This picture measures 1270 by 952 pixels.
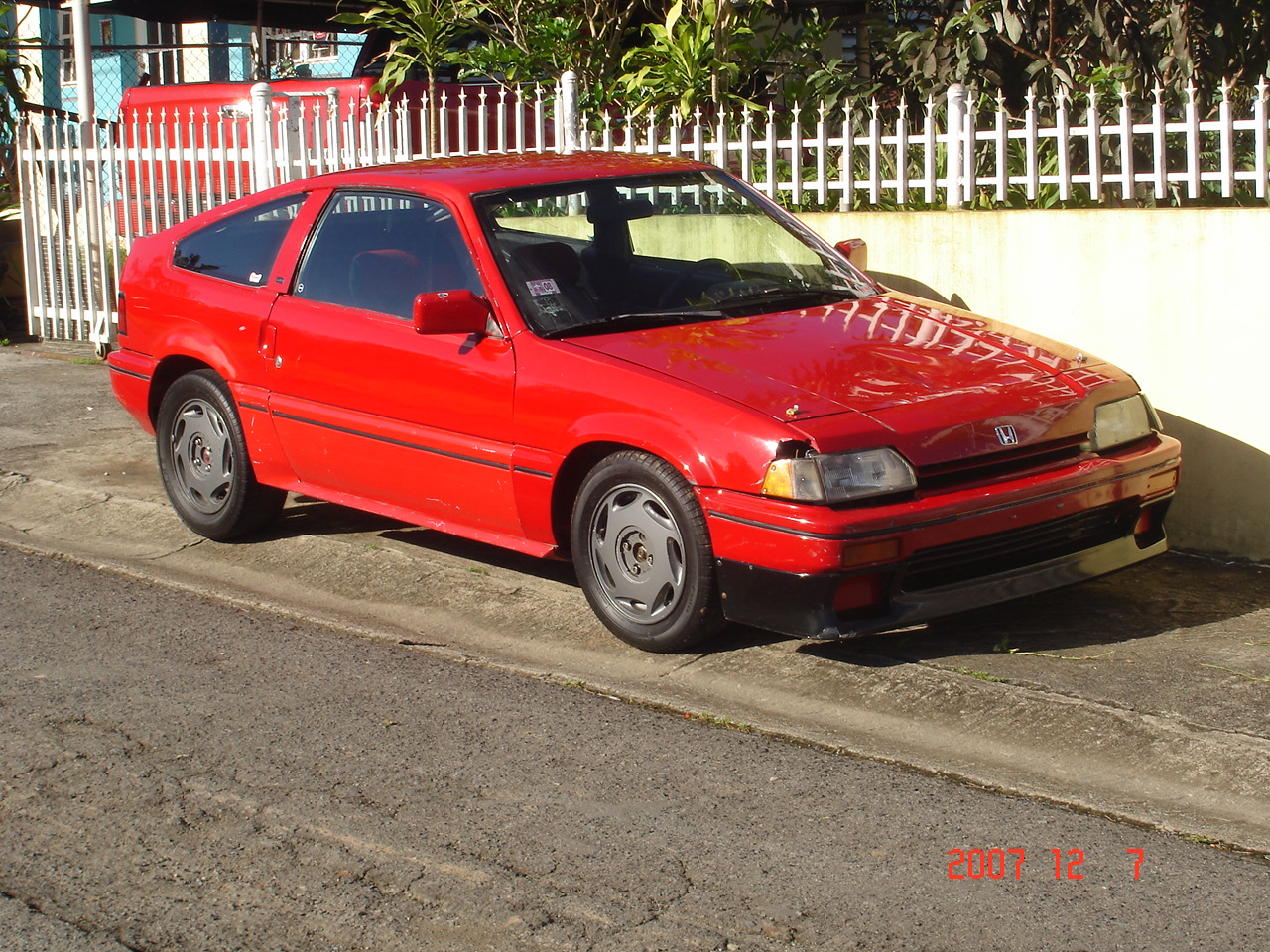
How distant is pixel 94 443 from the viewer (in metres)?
8.66

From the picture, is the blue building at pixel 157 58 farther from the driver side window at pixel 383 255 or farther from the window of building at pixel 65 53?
the driver side window at pixel 383 255

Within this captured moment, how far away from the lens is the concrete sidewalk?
421 cm

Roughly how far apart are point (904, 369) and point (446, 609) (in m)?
1.98

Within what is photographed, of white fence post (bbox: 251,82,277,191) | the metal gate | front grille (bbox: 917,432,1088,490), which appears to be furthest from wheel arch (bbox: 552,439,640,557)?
white fence post (bbox: 251,82,277,191)

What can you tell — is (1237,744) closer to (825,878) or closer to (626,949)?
(825,878)

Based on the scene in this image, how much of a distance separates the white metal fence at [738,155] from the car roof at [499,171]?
1616mm

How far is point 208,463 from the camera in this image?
22.3 feet

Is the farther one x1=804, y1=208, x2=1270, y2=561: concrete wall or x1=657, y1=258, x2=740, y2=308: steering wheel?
x1=804, y1=208, x2=1270, y2=561: concrete wall

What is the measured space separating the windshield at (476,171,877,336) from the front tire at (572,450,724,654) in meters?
0.64

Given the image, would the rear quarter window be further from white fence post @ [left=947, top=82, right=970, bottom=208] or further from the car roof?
white fence post @ [left=947, top=82, right=970, bottom=208]

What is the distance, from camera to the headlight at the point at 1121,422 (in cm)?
518

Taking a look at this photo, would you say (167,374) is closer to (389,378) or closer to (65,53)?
(389,378)

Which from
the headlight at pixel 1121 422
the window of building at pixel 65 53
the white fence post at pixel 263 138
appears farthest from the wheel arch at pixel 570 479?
the window of building at pixel 65 53

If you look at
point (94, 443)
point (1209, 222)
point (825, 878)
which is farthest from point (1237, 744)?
point (94, 443)
